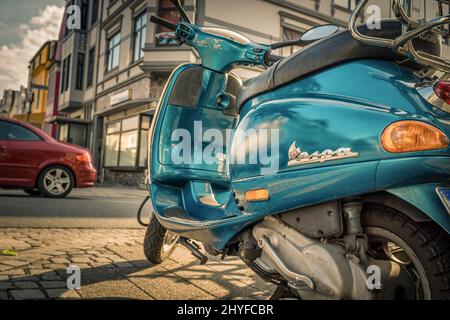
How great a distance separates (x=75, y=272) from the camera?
2400 millimetres

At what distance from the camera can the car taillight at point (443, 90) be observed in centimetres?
125

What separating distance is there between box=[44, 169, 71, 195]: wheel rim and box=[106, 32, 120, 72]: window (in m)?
11.5

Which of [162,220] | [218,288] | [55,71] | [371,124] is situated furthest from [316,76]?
[55,71]

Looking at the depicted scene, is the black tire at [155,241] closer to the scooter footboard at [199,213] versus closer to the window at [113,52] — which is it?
the scooter footboard at [199,213]

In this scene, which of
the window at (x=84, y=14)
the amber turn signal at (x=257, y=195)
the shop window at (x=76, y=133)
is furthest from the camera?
the window at (x=84, y=14)

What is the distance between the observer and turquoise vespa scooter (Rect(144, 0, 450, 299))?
1225 mm

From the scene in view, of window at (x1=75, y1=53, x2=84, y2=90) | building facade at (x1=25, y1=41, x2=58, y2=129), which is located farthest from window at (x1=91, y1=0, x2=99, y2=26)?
building facade at (x1=25, y1=41, x2=58, y2=129)

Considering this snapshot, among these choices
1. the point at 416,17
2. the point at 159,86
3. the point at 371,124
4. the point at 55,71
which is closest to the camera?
the point at 371,124

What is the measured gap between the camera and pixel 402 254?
1539 millimetres

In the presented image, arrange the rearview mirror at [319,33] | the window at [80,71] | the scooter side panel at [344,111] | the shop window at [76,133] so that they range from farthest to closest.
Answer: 1. the window at [80,71]
2. the shop window at [76,133]
3. the rearview mirror at [319,33]
4. the scooter side panel at [344,111]

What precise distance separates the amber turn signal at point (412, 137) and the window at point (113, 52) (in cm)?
1834

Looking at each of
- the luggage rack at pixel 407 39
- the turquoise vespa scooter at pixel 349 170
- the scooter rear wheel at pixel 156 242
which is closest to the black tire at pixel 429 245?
the turquoise vespa scooter at pixel 349 170

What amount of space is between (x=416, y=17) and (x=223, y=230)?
3.90 ft

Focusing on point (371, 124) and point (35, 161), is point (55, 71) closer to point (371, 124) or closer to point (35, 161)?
point (35, 161)
